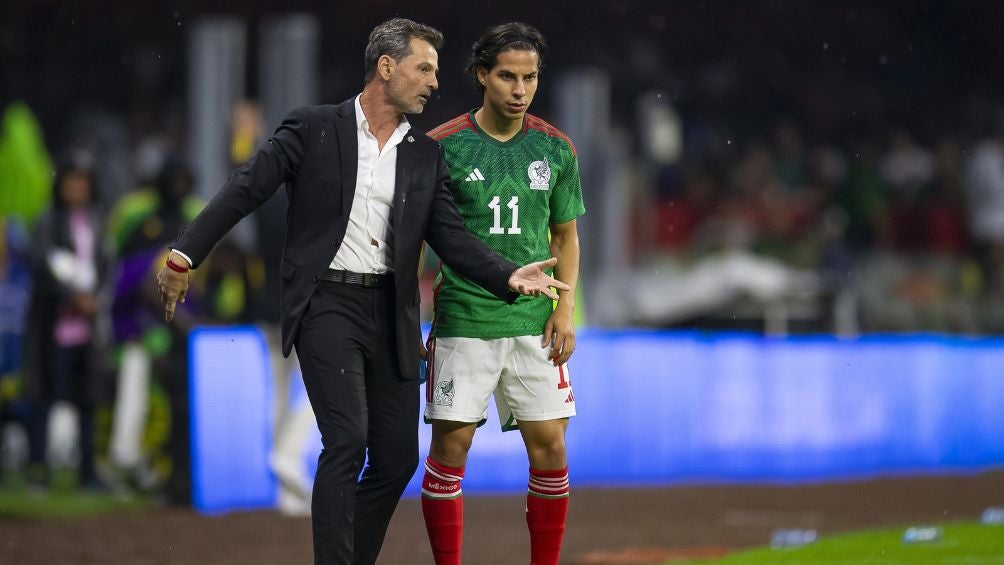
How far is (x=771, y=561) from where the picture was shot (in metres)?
8.28

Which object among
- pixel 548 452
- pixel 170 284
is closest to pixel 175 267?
pixel 170 284

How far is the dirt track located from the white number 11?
2.59 m

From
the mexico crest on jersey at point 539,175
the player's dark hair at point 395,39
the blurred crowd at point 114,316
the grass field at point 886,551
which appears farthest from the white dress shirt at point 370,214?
the blurred crowd at point 114,316

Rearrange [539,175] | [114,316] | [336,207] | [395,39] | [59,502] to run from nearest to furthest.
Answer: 1. [336,207]
2. [395,39]
3. [539,175]
4. [59,502]
5. [114,316]

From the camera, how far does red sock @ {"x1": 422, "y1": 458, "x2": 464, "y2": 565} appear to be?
20.8ft

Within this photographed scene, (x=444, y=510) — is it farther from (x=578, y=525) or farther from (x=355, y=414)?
(x=578, y=525)

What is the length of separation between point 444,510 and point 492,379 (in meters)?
0.57

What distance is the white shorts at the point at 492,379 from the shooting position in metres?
6.28

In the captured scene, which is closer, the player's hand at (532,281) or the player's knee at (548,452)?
the player's hand at (532,281)

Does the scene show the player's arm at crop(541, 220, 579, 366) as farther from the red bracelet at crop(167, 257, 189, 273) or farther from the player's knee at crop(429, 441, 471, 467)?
the red bracelet at crop(167, 257, 189, 273)

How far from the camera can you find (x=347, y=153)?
235 inches

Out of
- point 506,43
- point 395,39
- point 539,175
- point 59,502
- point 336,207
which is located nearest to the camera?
point 336,207

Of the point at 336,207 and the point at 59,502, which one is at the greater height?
the point at 336,207

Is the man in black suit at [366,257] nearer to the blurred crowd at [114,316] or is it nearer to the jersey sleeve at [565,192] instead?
the jersey sleeve at [565,192]
